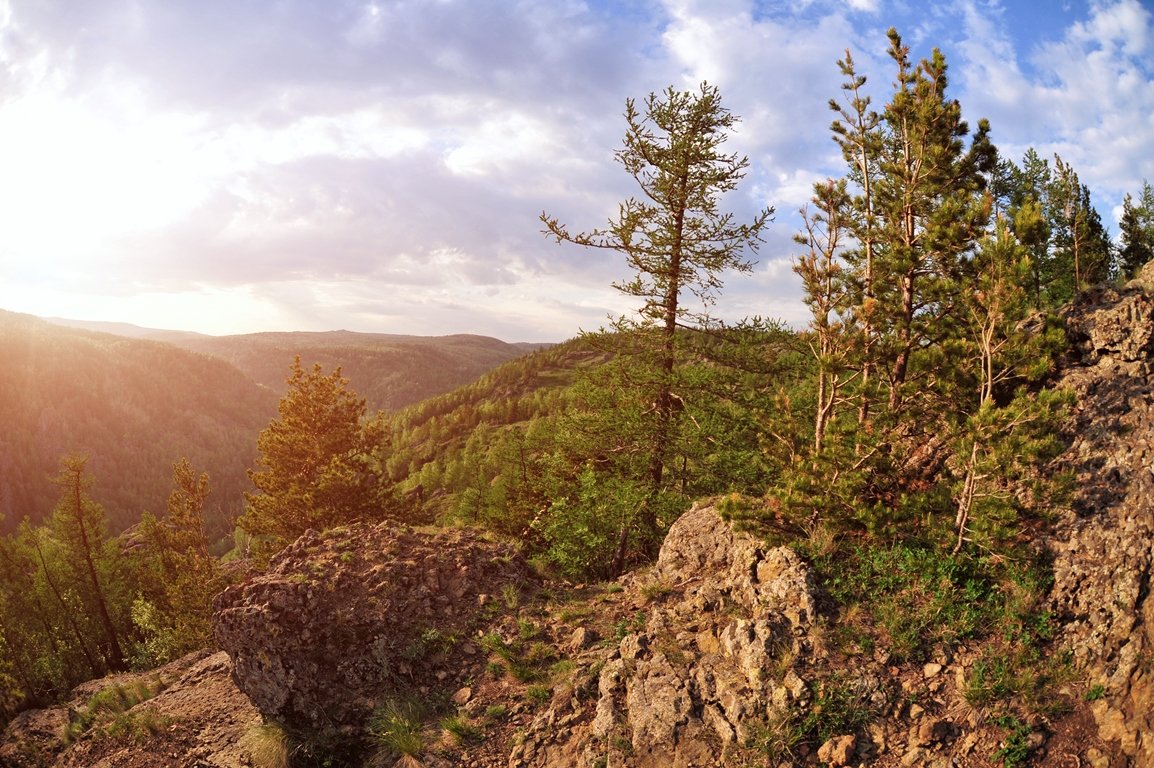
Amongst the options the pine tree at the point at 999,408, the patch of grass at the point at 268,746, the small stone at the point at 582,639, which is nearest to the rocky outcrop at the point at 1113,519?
the pine tree at the point at 999,408

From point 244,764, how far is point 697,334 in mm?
16547

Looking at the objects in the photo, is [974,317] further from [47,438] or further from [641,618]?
[47,438]

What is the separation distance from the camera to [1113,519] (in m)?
9.20

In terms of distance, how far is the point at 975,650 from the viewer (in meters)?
8.95

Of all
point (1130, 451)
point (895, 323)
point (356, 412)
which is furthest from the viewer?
point (356, 412)

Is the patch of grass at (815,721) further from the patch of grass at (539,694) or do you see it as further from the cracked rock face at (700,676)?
the patch of grass at (539,694)

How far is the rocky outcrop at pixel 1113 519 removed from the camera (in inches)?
314

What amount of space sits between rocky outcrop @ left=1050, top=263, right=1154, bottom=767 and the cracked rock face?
160 inches

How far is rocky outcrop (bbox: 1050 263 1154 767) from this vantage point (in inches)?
314

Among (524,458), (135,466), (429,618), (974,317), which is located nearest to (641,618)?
(429,618)

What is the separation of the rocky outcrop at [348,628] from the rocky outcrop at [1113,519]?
11.3m

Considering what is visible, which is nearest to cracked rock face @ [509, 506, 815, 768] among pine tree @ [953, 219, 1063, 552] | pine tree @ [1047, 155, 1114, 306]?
pine tree @ [953, 219, 1063, 552]

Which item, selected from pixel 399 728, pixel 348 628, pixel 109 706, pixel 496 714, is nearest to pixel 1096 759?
pixel 496 714

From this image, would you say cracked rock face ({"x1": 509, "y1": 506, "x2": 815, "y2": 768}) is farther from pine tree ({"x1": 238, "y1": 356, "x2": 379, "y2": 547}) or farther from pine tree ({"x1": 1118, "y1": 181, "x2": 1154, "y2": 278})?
pine tree ({"x1": 1118, "y1": 181, "x2": 1154, "y2": 278})
